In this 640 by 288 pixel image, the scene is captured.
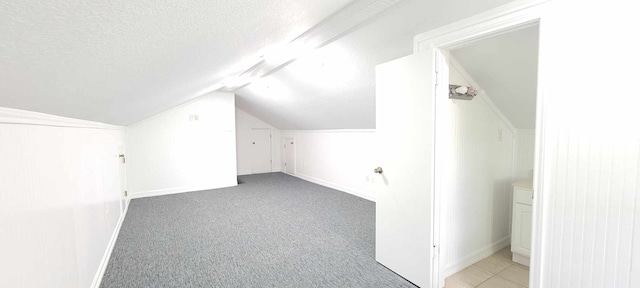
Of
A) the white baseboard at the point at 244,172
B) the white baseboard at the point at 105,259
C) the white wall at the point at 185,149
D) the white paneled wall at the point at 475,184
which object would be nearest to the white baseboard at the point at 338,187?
the white baseboard at the point at 244,172

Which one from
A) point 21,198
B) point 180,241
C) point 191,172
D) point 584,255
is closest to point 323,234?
point 180,241

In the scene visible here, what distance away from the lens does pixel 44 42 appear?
602 mm

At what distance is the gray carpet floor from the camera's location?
2361 millimetres

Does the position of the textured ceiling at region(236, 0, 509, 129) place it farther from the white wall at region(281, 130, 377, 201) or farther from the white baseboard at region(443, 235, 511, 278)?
the white baseboard at region(443, 235, 511, 278)

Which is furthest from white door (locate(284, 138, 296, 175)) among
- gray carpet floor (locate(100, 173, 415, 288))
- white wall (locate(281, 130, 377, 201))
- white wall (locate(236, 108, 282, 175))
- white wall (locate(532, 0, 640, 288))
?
white wall (locate(532, 0, 640, 288))

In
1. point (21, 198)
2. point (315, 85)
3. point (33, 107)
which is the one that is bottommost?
point (21, 198)

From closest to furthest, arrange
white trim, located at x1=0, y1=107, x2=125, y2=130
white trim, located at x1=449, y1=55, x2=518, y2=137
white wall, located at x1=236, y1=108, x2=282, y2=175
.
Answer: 1. white trim, located at x1=0, y1=107, x2=125, y2=130
2. white trim, located at x1=449, y1=55, x2=518, y2=137
3. white wall, located at x1=236, y1=108, x2=282, y2=175

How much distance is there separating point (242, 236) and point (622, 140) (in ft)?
10.9

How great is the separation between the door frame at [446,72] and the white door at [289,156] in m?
5.67

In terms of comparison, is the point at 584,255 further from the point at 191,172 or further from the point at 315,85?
the point at 191,172

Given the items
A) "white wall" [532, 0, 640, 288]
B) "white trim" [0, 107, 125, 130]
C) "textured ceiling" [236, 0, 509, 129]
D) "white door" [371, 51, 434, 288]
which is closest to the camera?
"white trim" [0, 107, 125, 130]

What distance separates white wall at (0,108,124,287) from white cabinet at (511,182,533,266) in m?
3.41

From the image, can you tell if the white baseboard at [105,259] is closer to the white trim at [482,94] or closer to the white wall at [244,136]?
the white trim at [482,94]

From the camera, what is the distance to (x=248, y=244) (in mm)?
3066
